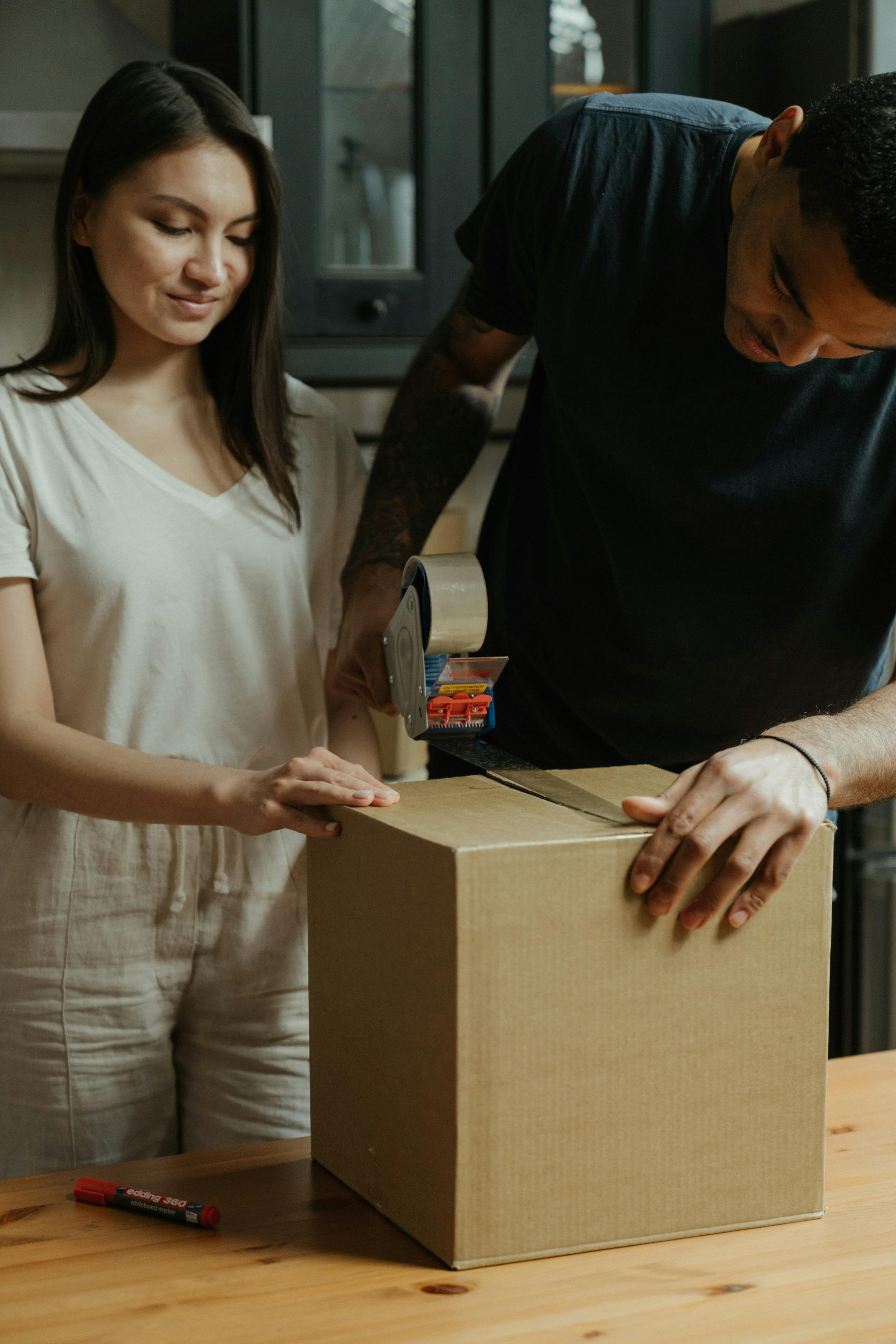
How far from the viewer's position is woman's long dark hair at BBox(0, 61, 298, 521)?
124 centimetres


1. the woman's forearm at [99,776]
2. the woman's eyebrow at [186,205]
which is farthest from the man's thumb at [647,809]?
the woman's eyebrow at [186,205]

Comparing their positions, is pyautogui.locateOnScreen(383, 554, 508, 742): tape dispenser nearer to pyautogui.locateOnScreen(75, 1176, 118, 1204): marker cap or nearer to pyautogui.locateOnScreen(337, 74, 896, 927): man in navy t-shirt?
pyautogui.locateOnScreen(337, 74, 896, 927): man in navy t-shirt

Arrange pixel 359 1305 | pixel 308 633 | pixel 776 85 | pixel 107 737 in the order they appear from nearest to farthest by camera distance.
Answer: pixel 359 1305 → pixel 107 737 → pixel 308 633 → pixel 776 85

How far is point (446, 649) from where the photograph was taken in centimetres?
94

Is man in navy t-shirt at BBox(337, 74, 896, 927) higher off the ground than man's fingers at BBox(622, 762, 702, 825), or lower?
higher

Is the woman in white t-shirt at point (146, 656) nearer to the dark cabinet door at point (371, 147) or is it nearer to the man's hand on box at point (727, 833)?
the man's hand on box at point (727, 833)

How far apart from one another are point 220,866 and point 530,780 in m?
0.45

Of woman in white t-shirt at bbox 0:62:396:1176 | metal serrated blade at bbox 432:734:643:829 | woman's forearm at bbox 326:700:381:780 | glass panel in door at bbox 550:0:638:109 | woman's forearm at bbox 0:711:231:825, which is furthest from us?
glass panel in door at bbox 550:0:638:109

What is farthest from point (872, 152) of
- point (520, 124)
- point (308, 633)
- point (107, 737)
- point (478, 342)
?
point (520, 124)

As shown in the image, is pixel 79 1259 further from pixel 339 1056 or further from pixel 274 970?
pixel 274 970

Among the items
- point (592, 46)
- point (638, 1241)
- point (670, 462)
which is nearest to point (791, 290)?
point (670, 462)

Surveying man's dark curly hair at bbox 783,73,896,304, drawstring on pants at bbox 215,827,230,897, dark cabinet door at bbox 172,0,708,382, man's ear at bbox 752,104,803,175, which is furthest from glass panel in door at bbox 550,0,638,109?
drawstring on pants at bbox 215,827,230,897

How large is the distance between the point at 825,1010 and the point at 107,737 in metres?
0.70

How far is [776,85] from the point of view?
2320 mm
